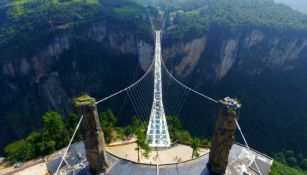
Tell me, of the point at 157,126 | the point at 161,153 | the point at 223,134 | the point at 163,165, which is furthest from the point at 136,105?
the point at 223,134

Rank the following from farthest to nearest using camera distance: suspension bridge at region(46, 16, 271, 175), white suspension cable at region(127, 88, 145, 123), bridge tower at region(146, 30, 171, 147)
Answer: white suspension cable at region(127, 88, 145, 123)
bridge tower at region(146, 30, 171, 147)
suspension bridge at region(46, 16, 271, 175)

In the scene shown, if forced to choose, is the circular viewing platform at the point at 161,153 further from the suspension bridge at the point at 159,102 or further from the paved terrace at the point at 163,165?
the paved terrace at the point at 163,165

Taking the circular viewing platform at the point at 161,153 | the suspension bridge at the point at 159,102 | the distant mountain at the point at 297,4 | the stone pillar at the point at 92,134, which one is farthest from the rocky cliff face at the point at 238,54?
the distant mountain at the point at 297,4

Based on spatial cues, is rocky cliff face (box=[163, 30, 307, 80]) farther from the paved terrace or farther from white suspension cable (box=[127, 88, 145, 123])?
the paved terrace

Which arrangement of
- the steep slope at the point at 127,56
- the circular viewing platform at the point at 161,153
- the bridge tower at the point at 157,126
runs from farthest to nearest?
the steep slope at the point at 127,56 → the bridge tower at the point at 157,126 → the circular viewing platform at the point at 161,153

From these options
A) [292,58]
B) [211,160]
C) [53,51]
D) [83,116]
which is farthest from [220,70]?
[83,116]

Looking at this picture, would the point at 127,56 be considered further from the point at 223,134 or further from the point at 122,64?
the point at 223,134

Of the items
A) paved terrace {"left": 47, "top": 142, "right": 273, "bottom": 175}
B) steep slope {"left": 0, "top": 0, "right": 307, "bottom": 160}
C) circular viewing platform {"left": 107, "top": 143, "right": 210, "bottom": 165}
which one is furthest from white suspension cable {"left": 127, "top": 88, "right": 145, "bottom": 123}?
paved terrace {"left": 47, "top": 142, "right": 273, "bottom": 175}
